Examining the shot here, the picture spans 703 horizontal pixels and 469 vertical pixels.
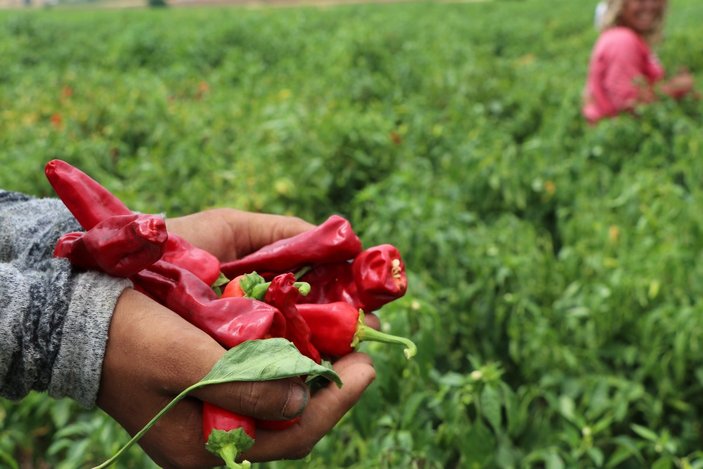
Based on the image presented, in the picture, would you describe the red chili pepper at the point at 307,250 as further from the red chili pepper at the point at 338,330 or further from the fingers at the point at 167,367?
the fingers at the point at 167,367

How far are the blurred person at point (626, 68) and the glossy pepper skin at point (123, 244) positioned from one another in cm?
439

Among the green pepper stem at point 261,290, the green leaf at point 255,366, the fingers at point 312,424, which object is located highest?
the green leaf at point 255,366

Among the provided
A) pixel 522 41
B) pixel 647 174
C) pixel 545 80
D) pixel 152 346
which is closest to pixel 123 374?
pixel 152 346

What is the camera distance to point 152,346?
4.15 feet

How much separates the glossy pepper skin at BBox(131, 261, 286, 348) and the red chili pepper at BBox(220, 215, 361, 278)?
0.76ft

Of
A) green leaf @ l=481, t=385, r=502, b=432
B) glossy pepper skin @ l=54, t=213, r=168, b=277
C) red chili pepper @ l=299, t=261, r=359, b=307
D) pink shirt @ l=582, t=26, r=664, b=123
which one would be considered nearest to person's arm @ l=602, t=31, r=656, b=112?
pink shirt @ l=582, t=26, r=664, b=123

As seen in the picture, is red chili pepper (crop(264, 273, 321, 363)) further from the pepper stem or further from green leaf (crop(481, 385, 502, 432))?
green leaf (crop(481, 385, 502, 432))

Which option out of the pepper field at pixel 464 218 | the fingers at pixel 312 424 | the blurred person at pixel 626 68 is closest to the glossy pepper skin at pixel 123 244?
the fingers at pixel 312 424

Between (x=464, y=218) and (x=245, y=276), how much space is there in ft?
6.70

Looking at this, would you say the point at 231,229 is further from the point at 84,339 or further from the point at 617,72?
the point at 617,72

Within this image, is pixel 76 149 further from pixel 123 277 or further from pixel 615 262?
pixel 123 277

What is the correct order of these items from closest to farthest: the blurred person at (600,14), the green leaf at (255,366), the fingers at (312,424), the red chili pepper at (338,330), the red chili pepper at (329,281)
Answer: the green leaf at (255,366)
the fingers at (312,424)
the red chili pepper at (338,330)
the red chili pepper at (329,281)
the blurred person at (600,14)

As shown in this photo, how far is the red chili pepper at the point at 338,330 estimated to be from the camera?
5.07ft

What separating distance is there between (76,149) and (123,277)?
3311 mm
